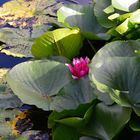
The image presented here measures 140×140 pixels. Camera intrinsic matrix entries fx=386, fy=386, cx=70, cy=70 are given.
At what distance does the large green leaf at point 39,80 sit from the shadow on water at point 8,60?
30cm

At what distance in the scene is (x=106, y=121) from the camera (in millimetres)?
1145

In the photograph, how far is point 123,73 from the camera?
1213 mm

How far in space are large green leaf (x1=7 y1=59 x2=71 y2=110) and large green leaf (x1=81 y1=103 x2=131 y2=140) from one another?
16 cm

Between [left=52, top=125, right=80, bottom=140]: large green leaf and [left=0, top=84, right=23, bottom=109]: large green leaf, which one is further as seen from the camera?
[left=0, top=84, right=23, bottom=109]: large green leaf

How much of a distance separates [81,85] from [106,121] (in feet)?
0.55

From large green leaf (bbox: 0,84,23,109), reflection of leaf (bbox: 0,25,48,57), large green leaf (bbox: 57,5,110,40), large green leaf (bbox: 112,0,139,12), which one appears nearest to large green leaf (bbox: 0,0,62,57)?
reflection of leaf (bbox: 0,25,48,57)

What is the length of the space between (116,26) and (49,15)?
480 mm

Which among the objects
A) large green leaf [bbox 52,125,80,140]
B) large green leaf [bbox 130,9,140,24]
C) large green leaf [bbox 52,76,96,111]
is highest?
large green leaf [bbox 130,9,140,24]

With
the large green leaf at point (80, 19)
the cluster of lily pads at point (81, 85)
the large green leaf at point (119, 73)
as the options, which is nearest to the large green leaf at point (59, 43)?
the cluster of lily pads at point (81, 85)

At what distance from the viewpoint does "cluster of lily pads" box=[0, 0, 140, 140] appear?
115 centimetres

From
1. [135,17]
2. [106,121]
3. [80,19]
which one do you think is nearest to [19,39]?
[80,19]

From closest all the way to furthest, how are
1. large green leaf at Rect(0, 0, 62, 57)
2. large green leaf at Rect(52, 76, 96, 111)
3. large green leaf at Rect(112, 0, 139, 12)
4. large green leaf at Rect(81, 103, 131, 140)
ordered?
large green leaf at Rect(81, 103, 131, 140), large green leaf at Rect(52, 76, 96, 111), large green leaf at Rect(112, 0, 139, 12), large green leaf at Rect(0, 0, 62, 57)

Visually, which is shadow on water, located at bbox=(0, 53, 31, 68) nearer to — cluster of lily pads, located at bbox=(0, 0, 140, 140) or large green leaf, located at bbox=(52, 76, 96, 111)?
cluster of lily pads, located at bbox=(0, 0, 140, 140)

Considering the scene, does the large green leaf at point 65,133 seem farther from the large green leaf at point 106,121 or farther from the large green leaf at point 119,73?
the large green leaf at point 119,73
